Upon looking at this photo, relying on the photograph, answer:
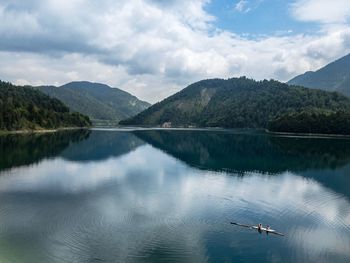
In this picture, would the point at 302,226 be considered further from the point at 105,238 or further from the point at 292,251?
the point at 105,238

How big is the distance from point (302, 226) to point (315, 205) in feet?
36.9

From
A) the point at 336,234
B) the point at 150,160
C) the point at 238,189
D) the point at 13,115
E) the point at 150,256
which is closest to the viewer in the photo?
the point at 150,256

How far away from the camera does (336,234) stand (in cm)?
3706

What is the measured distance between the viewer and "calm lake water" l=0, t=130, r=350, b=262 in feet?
100

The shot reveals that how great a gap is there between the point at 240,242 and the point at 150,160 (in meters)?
62.1

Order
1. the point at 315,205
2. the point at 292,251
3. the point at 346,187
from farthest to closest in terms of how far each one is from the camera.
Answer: the point at 346,187
the point at 315,205
the point at 292,251

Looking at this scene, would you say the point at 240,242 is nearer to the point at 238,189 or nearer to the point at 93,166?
the point at 238,189

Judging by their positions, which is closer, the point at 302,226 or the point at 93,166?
the point at 302,226

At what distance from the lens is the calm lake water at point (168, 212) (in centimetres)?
3055

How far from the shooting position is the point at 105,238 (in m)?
32.8

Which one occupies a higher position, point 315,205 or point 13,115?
point 13,115

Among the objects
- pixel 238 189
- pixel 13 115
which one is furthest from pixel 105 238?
pixel 13 115

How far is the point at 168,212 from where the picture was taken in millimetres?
42344

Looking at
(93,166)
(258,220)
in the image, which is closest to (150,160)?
(93,166)
